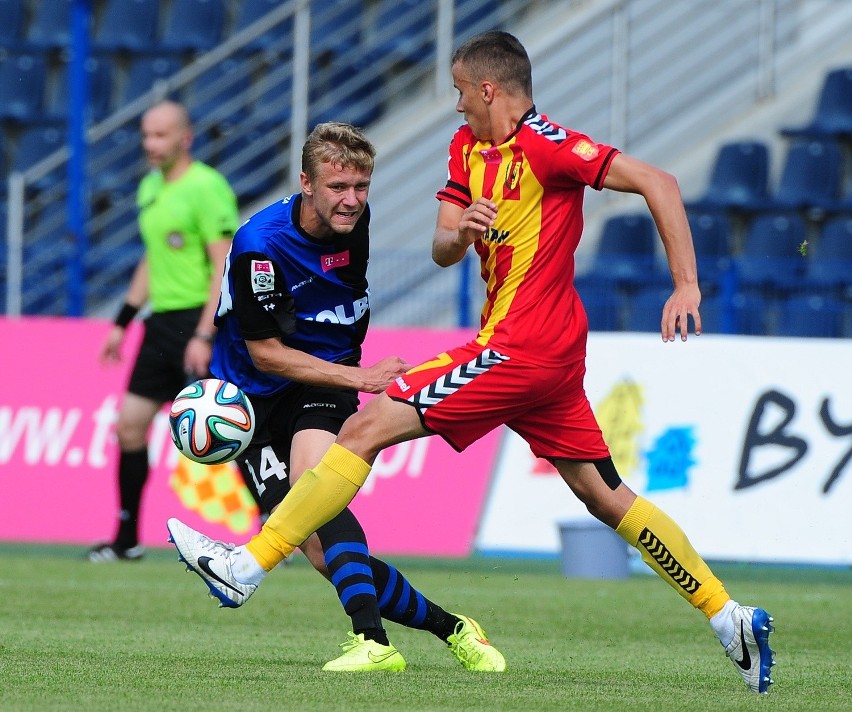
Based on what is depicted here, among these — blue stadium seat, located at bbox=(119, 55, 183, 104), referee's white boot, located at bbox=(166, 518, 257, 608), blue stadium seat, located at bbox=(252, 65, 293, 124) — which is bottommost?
referee's white boot, located at bbox=(166, 518, 257, 608)

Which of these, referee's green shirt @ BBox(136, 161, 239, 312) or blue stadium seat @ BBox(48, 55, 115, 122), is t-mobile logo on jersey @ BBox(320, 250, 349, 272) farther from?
blue stadium seat @ BBox(48, 55, 115, 122)

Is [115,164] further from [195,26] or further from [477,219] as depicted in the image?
[477,219]

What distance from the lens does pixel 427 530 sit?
425 inches

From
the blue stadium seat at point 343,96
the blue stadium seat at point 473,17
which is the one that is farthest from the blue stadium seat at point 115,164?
the blue stadium seat at point 473,17

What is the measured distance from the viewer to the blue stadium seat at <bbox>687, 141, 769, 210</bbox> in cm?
1509

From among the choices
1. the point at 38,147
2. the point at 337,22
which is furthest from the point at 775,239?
the point at 38,147

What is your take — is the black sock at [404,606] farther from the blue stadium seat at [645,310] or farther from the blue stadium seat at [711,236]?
the blue stadium seat at [711,236]

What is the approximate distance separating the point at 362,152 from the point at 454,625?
1695 millimetres

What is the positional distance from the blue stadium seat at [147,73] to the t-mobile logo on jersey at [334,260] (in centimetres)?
1189

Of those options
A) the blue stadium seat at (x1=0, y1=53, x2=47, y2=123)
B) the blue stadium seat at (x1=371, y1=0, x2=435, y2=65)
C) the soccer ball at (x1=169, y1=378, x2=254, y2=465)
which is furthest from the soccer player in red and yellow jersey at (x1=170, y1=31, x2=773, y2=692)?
the blue stadium seat at (x1=0, y1=53, x2=47, y2=123)

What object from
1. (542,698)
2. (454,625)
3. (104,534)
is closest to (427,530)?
(104,534)

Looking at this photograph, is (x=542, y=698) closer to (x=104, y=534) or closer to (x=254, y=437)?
(x=254, y=437)

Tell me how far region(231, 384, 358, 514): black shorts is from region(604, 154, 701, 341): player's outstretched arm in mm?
1300

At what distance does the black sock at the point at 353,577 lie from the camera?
5.61 metres
